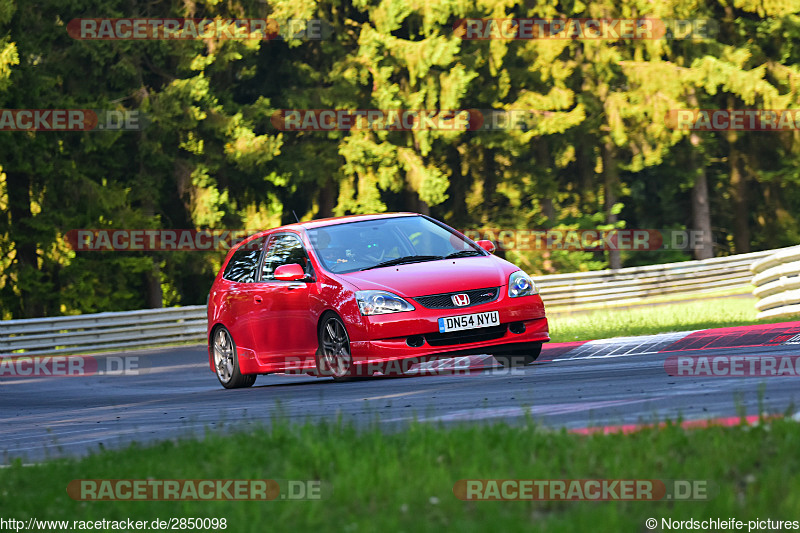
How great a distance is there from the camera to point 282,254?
12.6 m

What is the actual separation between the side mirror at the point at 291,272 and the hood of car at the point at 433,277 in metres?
0.49

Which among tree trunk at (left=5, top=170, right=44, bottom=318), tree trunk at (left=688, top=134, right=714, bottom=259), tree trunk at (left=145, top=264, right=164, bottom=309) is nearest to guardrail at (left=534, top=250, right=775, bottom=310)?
tree trunk at (left=688, top=134, right=714, bottom=259)

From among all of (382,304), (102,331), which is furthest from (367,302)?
(102,331)

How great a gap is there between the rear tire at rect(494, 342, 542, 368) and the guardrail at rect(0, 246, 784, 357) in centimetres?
713

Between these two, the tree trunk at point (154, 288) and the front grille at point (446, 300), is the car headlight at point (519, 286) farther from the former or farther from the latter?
the tree trunk at point (154, 288)

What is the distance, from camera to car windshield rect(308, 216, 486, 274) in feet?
38.6

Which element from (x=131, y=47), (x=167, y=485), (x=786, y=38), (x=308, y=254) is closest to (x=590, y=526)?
(x=167, y=485)

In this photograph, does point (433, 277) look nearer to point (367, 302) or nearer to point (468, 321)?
point (468, 321)

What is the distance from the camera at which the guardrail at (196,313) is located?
25164 mm

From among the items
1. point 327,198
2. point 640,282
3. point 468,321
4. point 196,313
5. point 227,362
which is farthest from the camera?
point 327,198

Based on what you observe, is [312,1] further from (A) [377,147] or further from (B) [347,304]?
(B) [347,304]

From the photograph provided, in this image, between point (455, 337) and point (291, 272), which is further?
point (291, 272)

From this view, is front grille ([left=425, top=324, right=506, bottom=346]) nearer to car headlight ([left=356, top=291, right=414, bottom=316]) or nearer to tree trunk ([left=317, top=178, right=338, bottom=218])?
car headlight ([left=356, top=291, right=414, bottom=316])

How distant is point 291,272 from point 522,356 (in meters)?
2.50
